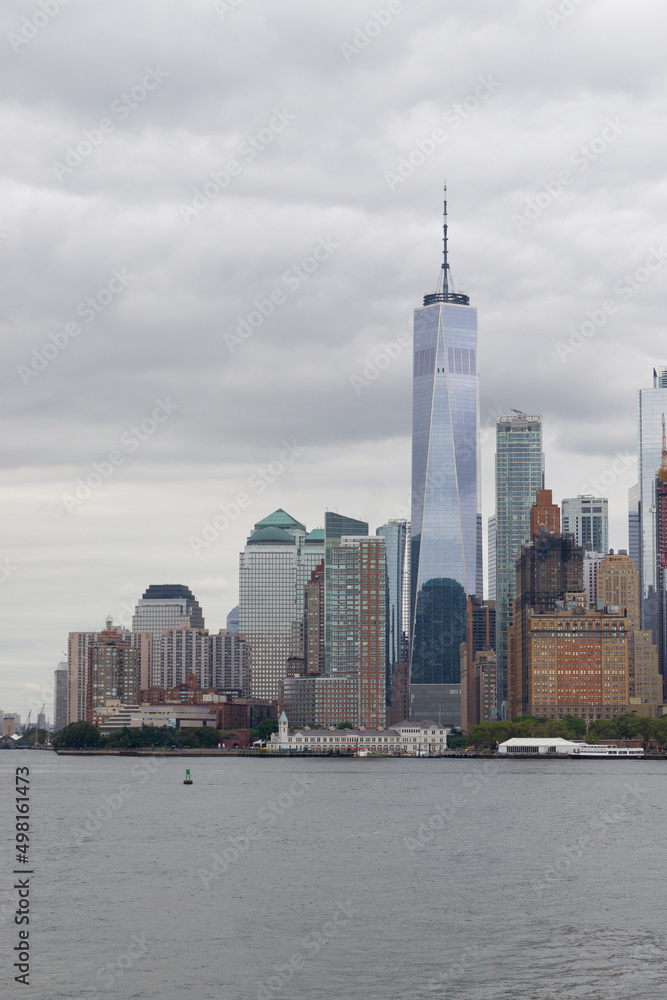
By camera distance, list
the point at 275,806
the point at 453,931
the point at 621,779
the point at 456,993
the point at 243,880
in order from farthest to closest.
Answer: the point at 621,779 < the point at 275,806 < the point at 243,880 < the point at 453,931 < the point at 456,993

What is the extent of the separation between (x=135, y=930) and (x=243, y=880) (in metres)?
15.1

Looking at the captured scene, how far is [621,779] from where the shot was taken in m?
188

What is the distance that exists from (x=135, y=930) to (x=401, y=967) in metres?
13.0

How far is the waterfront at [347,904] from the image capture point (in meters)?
51.3

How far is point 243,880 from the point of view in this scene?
74.5 meters

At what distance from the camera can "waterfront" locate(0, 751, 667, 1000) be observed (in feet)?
168

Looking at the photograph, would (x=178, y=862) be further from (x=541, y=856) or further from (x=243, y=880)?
(x=541, y=856)

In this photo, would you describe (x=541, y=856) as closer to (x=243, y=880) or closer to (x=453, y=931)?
(x=243, y=880)

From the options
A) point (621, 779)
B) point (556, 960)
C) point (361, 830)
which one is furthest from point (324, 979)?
point (621, 779)

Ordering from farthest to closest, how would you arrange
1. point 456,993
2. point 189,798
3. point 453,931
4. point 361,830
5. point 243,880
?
point 189,798 < point 361,830 < point 243,880 < point 453,931 < point 456,993

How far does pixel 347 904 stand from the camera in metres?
66.5

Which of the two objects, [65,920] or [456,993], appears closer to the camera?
[456,993]

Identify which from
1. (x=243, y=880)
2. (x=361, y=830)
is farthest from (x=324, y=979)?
(x=361, y=830)

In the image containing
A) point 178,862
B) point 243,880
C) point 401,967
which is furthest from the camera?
point 178,862
